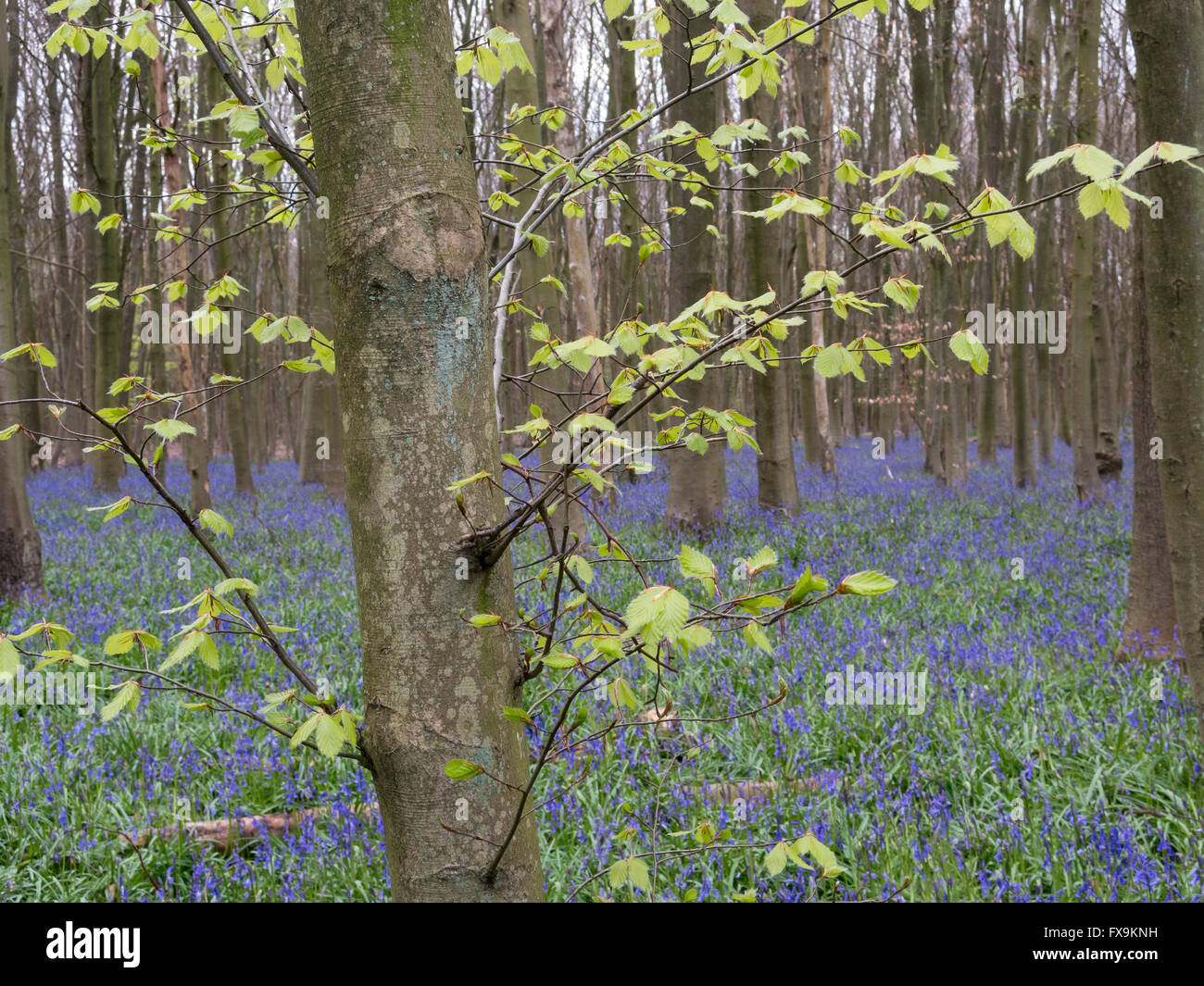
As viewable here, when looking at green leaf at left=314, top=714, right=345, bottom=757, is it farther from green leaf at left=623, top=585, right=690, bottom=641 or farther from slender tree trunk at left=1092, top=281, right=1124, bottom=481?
slender tree trunk at left=1092, top=281, right=1124, bottom=481

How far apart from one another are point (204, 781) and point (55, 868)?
670 millimetres

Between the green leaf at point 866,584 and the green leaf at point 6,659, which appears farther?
the green leaf at point 6,659

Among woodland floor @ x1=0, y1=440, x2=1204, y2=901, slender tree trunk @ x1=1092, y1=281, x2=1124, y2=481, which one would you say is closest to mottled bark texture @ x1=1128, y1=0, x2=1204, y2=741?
woodland floor @ x1=0, y1=440, x2=1204, y2=901

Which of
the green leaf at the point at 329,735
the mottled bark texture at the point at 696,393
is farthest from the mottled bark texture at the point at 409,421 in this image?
the mottled bark texture at the point at 696,393

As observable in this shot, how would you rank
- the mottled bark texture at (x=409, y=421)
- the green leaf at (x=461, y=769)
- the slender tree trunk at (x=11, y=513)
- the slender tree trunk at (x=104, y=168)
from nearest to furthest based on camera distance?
the green leaf at (x=461, y=769)
the mottled bark texture at (x=409, y=421)
the slender tree trunk at (x=11, y=513)
the slender tree trunk at (x=104, y=168)

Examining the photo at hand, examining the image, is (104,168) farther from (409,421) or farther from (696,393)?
(409,421)

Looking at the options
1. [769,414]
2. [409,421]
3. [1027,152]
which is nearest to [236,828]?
[409,421]

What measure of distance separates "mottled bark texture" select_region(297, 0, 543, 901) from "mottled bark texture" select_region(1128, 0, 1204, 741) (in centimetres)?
298

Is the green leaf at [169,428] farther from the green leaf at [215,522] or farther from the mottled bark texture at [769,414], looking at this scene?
the mottled bark texture at [769,414]

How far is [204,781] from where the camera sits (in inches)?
150

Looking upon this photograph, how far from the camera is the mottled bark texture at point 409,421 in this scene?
1.28 metres

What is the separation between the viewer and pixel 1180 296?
3.13 m

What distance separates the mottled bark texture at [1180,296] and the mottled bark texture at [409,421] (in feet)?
9.79
